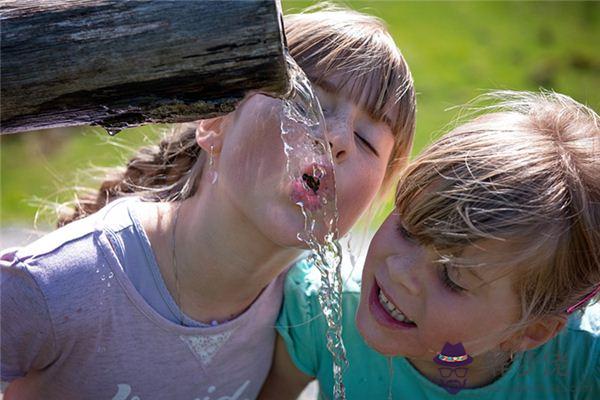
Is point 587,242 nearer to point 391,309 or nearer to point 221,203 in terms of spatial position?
point 391,309

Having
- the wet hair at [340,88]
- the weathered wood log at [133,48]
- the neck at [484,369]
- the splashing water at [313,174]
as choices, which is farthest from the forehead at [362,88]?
the neck at [484,369]

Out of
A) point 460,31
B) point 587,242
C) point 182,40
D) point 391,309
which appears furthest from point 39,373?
point 460,31

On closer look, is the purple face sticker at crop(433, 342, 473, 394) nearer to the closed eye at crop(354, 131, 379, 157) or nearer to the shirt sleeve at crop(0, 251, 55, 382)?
the closed eye at crop(354, 131, 379, 157)

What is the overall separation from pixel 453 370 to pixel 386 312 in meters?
→ 0.43

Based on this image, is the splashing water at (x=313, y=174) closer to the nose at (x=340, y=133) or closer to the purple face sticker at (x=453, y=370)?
the nose at (x=340, y=133)

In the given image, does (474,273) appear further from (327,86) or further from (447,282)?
(327,86)

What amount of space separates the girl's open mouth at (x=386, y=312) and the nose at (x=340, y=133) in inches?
15.6

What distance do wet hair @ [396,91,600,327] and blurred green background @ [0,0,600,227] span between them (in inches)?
153

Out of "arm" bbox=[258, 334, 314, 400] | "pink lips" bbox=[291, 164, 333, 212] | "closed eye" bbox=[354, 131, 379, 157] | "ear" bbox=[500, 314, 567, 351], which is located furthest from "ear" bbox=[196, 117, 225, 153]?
"ear" bbox=[500, 314, 567, 351]

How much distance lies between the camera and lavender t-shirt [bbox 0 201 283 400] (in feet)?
7.84

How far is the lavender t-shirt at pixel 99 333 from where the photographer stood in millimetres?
2391

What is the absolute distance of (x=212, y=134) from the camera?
8.51 ft

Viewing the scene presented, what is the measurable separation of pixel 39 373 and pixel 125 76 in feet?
3.80

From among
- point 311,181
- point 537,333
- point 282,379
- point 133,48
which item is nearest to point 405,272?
point 311,181
